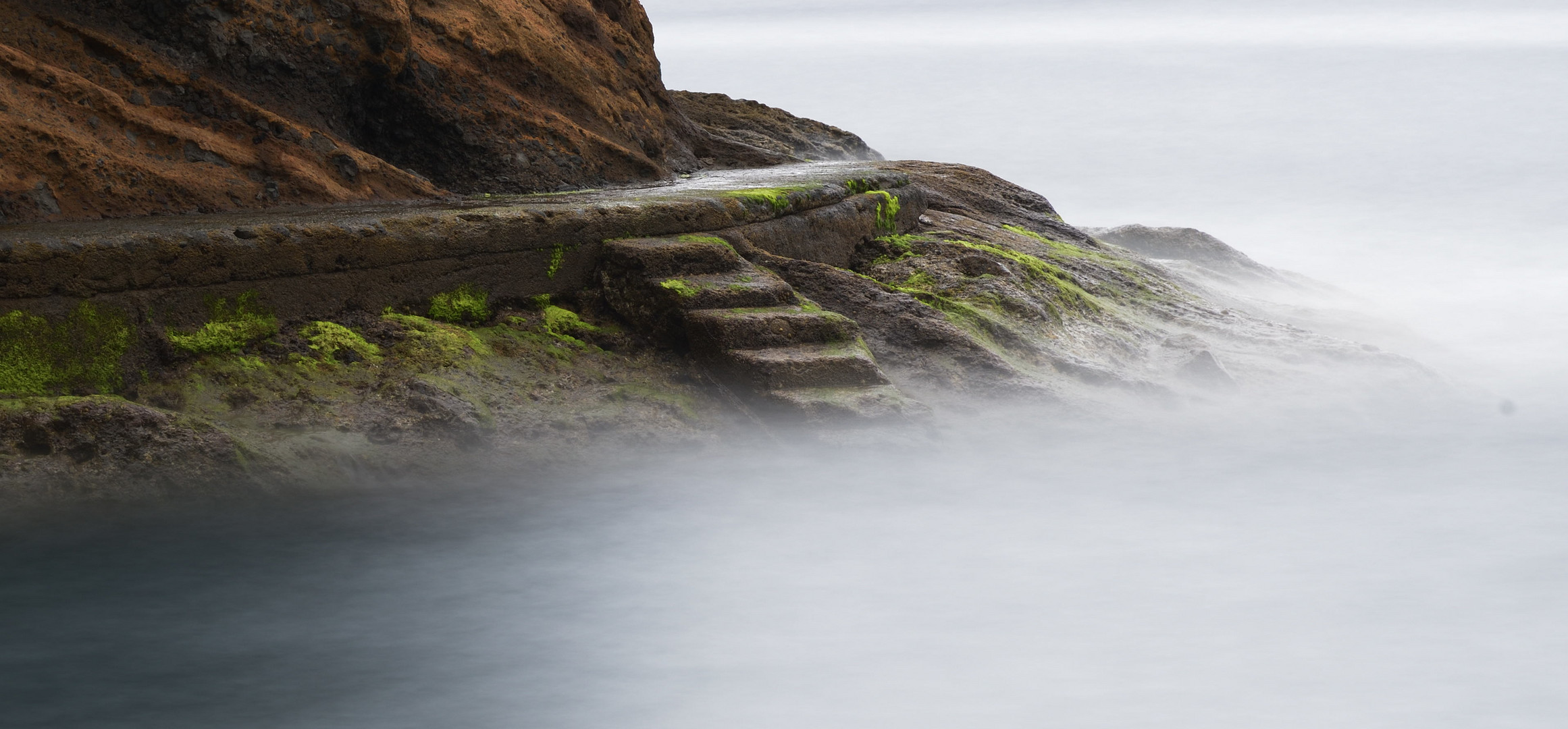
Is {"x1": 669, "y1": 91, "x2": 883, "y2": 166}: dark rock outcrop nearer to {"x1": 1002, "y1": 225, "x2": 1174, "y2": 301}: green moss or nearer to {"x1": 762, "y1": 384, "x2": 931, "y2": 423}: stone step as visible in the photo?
{"x1": 1002, "y1": 225, "x2": 1174, "y2": 301}: green moss

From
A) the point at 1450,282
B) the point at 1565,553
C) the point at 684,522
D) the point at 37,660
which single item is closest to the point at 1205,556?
the point at 1565,553

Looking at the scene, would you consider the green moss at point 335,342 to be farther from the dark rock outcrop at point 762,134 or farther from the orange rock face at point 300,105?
the dark rock outcrop at point 762,134

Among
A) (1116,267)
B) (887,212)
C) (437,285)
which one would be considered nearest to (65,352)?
(437,285)

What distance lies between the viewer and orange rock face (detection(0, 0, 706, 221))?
6.44 metres

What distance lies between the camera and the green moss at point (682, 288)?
265 inches

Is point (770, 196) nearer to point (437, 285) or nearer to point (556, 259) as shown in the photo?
point (556, 259)

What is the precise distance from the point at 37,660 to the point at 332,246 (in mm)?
2298

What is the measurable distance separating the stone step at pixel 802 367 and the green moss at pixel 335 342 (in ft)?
5.46

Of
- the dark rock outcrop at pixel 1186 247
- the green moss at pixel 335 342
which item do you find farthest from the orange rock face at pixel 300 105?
the dark rock outcrop at pixel 1186 247

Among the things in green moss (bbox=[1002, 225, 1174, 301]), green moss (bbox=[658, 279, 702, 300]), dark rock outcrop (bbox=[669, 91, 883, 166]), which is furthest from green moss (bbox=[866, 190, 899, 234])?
green moss (bbox=[658, 279, 702, 300])

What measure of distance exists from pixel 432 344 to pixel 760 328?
160cm

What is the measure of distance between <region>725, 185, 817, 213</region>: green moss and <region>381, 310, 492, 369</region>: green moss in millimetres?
1982

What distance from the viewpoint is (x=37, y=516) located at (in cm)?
512

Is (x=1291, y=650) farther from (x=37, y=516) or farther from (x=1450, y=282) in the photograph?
(x=1450, y=282)
